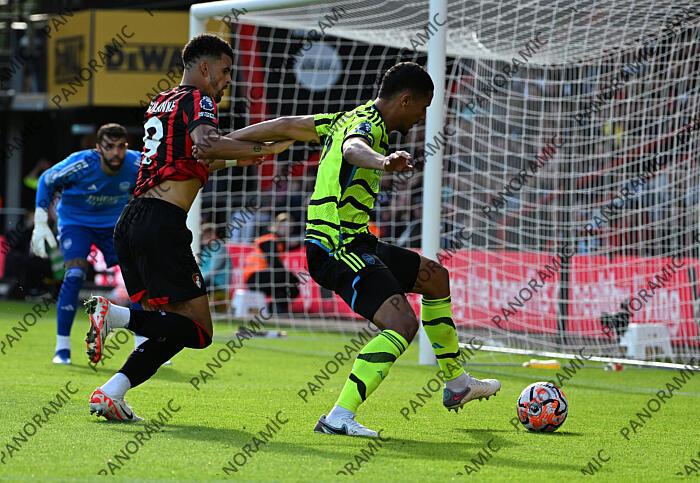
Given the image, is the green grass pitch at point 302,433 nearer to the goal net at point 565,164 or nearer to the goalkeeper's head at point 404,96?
the goalkeeper's head at point 404,96

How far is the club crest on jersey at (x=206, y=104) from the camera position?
20.5ft

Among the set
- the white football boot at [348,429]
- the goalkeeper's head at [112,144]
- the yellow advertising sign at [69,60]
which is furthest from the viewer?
the yellow advertising sign at [69,60]

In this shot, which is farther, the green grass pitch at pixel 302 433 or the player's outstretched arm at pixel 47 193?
the player's outstretched arm at pixel 47 193

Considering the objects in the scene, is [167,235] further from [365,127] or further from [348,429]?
[348,429]

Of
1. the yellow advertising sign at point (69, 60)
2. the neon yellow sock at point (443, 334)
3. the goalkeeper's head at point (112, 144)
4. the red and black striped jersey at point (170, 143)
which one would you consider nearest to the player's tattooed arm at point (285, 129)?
the red and black striped jersey at point (170, 143)

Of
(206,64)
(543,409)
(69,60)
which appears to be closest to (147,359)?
(206,64)

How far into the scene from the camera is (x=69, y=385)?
27.0 ft

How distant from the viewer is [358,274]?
20.1 feet

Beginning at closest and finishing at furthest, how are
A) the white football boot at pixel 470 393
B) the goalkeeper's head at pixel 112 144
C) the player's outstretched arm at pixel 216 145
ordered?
the player's outstretched arm at pixel 216 145 < the white football boot at pixel 470 393 < the goalkeeper's head at pixel 112 144

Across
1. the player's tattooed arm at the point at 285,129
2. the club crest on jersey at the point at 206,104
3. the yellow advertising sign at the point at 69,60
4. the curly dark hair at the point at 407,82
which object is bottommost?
the player's tattooed arm at the point at 285,129

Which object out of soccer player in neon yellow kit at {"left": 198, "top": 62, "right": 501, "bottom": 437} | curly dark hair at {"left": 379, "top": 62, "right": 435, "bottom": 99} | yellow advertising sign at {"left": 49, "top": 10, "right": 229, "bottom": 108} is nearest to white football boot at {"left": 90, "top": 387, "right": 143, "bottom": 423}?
soccer player in neon yellow kit at {"left": 198, "top": 62, "right": 501, "bottom": 437}

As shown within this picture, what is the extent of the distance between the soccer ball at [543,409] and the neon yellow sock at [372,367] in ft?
3.26

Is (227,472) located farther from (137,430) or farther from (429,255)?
(429,255)

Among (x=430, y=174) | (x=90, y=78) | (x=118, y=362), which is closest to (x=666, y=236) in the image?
(x=430, y=174)
